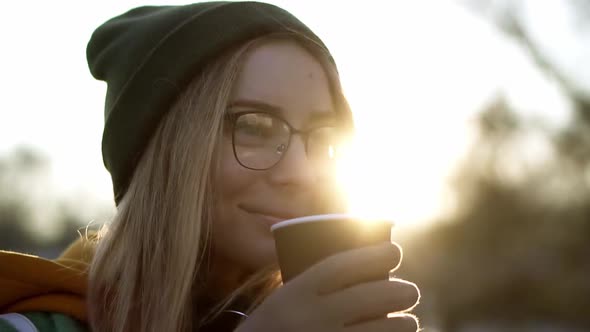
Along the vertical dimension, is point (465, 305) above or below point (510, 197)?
below

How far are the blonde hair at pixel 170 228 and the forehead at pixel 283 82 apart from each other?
0.13ft

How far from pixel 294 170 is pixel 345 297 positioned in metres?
0.71

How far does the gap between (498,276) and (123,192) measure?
1887cm

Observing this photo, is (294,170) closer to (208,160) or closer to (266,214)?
(266,214)

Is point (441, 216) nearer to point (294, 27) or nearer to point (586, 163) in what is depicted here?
point (586, 163)

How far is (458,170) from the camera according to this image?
2083cm

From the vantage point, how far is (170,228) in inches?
94.1

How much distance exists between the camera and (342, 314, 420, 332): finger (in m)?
1.71

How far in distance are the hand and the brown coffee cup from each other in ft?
0.20

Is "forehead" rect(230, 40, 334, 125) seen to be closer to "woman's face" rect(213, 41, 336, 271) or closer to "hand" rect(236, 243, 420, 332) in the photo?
"woman's face" rect(213, 41, 336, 271)

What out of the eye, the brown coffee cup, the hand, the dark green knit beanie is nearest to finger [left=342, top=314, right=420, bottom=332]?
the hand

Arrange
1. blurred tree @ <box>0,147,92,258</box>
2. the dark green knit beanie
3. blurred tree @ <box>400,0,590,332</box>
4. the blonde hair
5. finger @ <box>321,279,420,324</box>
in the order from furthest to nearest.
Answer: blurred tree @ <box>0,147,92,258</box> → blurred tree @ <box>400,0,590,332</box> → the dark green knit beanie → the blonde hair → finger @ <box>321,279,420,324</box>

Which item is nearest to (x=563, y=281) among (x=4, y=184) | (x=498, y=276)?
(x=498, y=276)

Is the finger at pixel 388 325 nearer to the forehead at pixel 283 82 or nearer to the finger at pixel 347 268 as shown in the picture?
the finger at pixel 347 268
